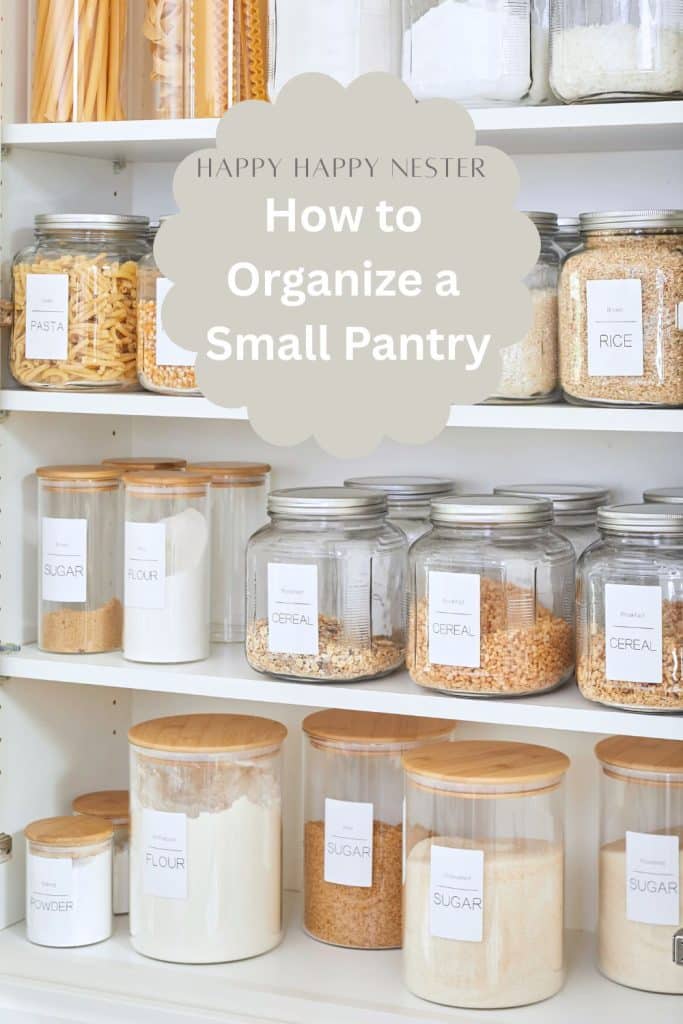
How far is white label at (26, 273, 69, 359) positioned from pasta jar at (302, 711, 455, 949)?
0.52 meters

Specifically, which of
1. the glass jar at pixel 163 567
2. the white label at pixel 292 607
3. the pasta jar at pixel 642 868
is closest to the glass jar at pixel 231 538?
the glass jar at pixel 163 567

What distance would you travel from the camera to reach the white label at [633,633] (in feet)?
4.49

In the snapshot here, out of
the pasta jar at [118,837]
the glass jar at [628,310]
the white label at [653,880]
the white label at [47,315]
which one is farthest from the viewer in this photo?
the pasta jar at [118,837]

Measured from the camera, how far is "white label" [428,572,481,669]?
142cm

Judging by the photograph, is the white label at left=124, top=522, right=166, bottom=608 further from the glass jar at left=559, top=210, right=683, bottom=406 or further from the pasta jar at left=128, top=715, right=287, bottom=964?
the glass jar at left=559, top=210, right=683, bottom=406

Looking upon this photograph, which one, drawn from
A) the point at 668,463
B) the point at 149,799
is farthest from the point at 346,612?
the point at 668,463

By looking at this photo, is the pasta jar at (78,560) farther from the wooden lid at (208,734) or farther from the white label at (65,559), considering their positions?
the wooden lid at (208,734)

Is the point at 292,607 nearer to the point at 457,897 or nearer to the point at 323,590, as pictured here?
the point at 323,590

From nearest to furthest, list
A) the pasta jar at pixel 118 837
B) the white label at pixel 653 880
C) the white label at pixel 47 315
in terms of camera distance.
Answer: the white label at pixel 653 880, the white label at pixel 47 315, the pasta jar at pixel 118 837

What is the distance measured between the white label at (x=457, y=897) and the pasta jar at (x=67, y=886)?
402 mm

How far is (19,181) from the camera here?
5.33 ft

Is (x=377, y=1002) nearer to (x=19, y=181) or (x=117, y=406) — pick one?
(x=117, y=406)

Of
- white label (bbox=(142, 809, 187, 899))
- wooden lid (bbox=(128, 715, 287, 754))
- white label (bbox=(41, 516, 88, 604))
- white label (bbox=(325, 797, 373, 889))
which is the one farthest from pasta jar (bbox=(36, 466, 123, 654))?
white label (bbox=(325, 797, 373, 889))

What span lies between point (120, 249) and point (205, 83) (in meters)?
0.21
